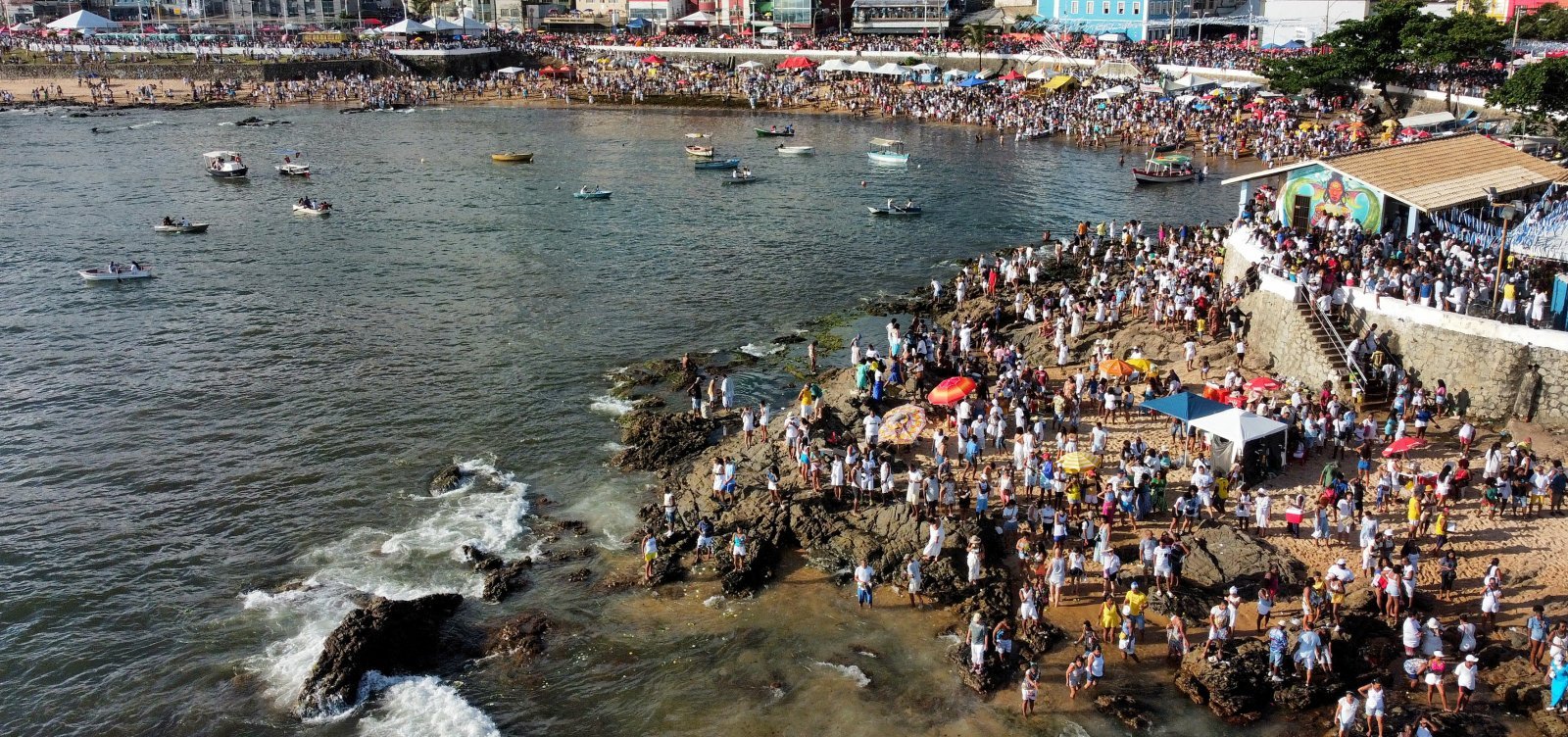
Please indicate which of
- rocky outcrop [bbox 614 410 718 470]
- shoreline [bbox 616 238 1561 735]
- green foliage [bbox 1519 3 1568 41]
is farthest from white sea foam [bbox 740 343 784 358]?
green foliage [bbox 1519 3 1568 41]

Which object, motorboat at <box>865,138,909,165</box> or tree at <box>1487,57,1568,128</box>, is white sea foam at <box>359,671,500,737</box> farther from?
motorboat at <box>865,138,909,165</box>

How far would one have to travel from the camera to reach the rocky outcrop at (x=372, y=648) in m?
20.4

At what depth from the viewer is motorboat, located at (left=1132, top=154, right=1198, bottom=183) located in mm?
64812

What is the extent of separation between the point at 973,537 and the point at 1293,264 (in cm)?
1561

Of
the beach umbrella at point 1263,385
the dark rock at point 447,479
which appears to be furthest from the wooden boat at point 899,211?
the dark rock at point 447,479

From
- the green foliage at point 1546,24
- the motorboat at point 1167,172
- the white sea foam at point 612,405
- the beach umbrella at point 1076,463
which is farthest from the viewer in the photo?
the green foliage at point 1546,24

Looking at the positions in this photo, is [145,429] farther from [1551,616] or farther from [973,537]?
[1551,616]

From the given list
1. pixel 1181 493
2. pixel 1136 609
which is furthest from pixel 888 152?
pixel 1136 609

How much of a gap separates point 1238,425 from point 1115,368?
5.42m

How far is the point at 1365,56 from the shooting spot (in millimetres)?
72812

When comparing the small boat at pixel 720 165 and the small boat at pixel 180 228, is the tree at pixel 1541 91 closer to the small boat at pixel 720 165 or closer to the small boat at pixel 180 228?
the small boat at pixel 720 165

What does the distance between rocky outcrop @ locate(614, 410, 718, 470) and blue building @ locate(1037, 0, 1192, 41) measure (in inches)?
3551

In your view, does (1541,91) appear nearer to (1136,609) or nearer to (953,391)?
(953,391)

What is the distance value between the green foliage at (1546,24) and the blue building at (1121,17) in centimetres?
3094
